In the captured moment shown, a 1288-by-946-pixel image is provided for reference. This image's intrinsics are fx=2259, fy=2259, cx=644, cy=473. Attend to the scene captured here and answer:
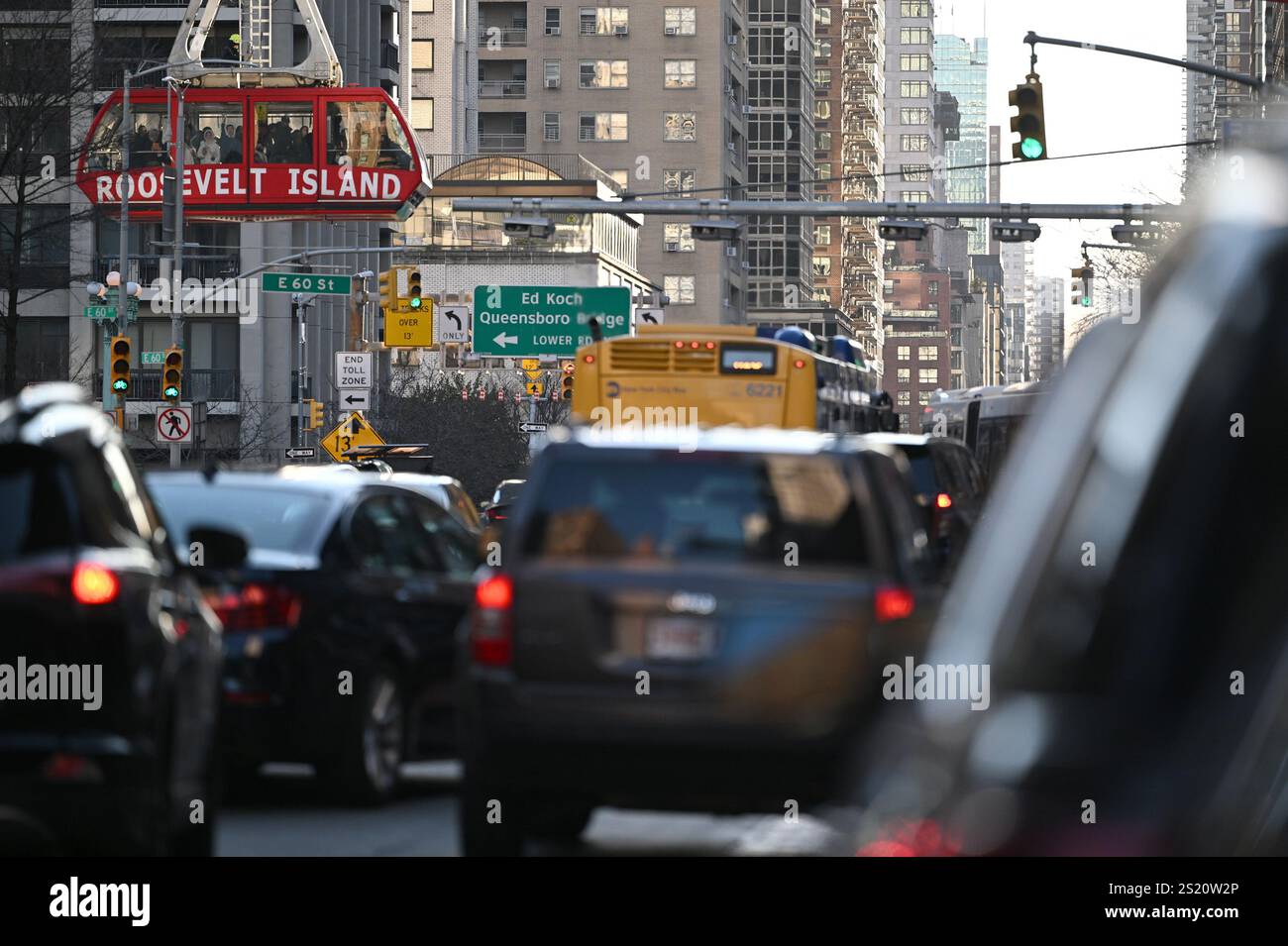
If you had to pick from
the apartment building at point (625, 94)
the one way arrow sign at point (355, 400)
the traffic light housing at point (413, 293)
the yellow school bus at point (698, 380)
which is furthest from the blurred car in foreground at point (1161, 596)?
the apartment building at point (625, 94)

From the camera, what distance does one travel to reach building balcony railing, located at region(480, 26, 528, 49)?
150 metres

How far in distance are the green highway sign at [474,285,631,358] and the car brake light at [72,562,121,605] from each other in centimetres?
4200

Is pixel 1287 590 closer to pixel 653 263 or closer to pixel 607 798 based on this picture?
pixel 607 798

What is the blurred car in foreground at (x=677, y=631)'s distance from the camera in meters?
8.05

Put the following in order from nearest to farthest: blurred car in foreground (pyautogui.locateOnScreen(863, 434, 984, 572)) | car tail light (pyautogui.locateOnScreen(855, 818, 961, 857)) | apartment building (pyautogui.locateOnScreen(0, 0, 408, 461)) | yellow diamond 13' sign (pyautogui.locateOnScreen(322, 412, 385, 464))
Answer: car tail light (pyautogui.locateOnScreen(855, 818, 961, 857)) → blurred car in foreground (pyautogui.locateOnScreen(863, 434, 984, 572)) → yellow diamond 13' sign (pyautogui.locateOnScreen(322, 412, 385, 464)) → apartment building (pyautogui.locateOnScreen(0, 0, 408, 461))

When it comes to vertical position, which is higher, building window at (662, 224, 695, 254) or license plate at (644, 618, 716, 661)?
building window at (662, 224, 695, 254)

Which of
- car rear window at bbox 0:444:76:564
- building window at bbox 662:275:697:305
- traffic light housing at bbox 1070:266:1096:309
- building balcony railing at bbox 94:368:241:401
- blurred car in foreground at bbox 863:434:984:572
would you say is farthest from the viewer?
building window at bbox 662:275:697:305

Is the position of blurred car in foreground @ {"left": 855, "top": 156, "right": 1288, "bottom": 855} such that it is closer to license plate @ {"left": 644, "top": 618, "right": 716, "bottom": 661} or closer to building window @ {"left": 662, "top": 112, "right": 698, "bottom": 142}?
license plate @ {"left": 644, "top": 618, "right": 716, "bottom": 661}

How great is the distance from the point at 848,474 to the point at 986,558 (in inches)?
243

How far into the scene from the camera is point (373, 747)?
10.6 m

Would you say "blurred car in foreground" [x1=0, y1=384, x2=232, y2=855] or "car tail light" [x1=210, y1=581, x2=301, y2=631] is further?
"car tail light" [x1=210, y1=581, x2=301, y2=631]

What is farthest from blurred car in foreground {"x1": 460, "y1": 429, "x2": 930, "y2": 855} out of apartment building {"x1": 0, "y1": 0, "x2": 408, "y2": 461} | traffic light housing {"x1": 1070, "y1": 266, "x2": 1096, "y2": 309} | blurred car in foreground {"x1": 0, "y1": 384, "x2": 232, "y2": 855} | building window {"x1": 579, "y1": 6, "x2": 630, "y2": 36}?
building window {"x1": 579, "y1": 6, "x2": 630, "y2": 36}

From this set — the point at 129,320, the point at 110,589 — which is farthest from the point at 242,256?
the point at 110,589

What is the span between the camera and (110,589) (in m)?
6.16
